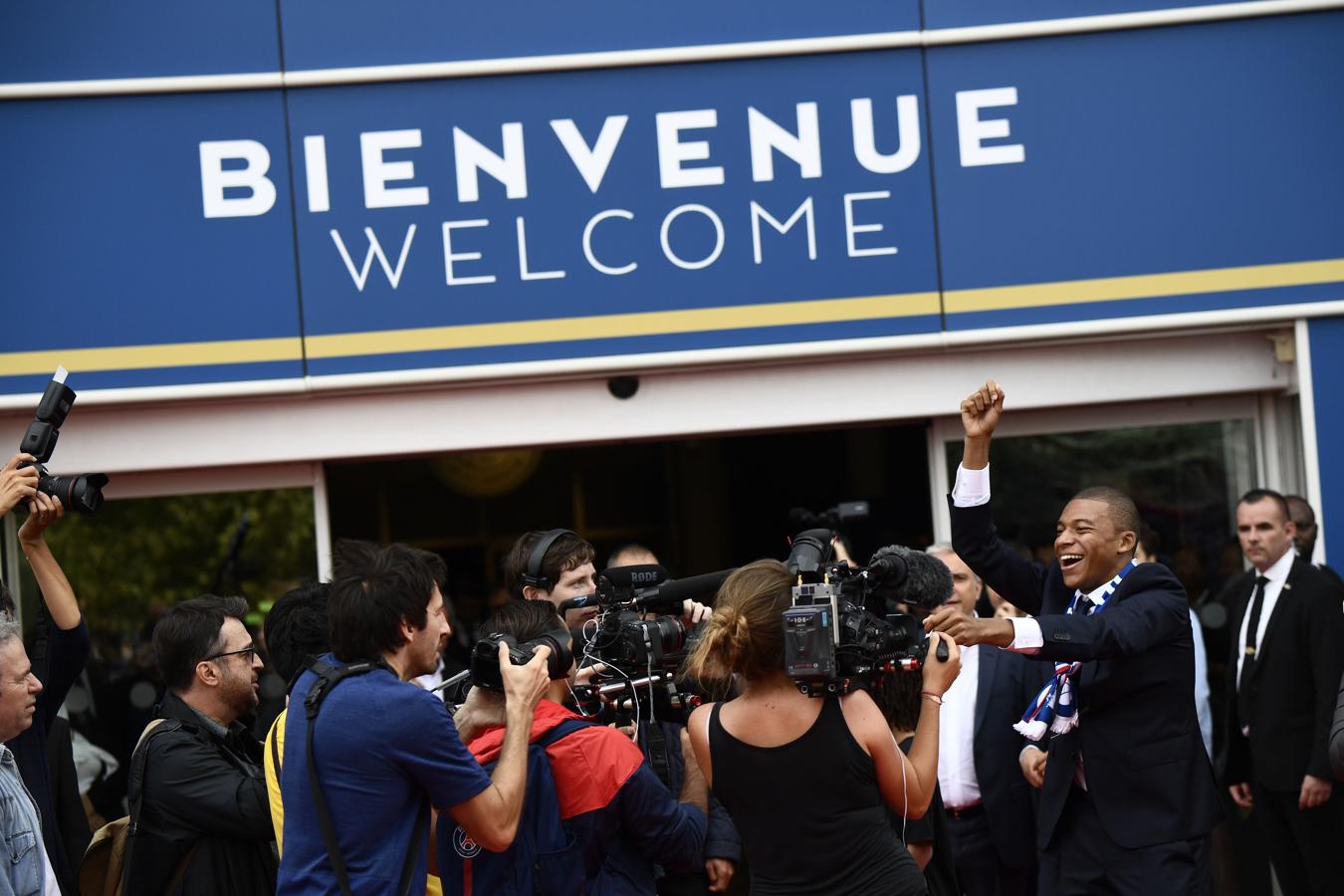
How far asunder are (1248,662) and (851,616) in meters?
3.24

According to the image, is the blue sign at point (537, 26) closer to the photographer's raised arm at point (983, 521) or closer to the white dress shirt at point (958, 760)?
the photographer's raised arm at point (983, 521)

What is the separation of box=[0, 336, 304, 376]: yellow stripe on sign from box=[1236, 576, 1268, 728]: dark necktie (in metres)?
4.44

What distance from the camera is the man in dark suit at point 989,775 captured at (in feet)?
19.1

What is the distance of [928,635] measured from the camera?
425cm

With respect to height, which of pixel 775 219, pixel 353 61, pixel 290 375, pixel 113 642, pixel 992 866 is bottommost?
pixel 992 866

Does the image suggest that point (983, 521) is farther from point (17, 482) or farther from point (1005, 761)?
point (17, 482)

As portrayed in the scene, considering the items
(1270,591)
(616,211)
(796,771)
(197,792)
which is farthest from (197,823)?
(1270,591)

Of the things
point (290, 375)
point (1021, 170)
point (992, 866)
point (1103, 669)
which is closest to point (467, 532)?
point (290, 375)

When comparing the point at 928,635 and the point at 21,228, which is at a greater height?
the point at 21,228

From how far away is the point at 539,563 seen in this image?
5.13 meters

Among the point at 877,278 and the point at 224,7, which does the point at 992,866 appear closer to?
the point at 877,278

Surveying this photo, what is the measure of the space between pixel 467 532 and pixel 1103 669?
29.1 ft

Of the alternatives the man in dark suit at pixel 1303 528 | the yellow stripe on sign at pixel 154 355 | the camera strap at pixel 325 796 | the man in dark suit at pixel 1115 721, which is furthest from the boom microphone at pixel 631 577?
the man in dark suit at pixel 1303 528

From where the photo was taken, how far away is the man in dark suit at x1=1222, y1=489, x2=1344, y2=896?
6.18 meters
